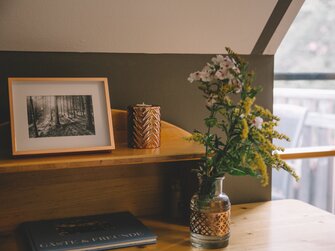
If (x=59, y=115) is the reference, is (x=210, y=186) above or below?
below

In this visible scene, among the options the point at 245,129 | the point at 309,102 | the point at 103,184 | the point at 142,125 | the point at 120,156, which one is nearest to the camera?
the point at 245,129

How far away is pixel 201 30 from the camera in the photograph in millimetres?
1664

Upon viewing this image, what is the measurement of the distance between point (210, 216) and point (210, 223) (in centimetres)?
2

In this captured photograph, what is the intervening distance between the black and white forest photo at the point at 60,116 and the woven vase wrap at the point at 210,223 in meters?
0.41

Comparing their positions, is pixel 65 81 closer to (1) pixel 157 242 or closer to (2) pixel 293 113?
(1) pixel 157 242

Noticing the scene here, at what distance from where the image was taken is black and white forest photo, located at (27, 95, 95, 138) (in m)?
1.41

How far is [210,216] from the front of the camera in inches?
55.6

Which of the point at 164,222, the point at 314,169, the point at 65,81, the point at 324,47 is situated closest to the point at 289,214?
the point at 164,222

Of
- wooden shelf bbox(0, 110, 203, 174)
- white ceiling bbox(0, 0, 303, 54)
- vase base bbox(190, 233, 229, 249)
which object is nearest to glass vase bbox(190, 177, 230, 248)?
vase base bbox(190, 233, 229, 249)

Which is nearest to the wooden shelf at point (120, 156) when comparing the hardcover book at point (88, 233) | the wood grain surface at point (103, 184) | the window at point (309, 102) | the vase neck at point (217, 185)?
the wood grain surface at point (103, 184)

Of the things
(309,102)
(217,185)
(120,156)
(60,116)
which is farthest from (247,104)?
(309,102)

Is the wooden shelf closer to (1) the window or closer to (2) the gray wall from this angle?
(2) the gray wall

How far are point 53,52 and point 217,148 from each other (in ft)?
2.00

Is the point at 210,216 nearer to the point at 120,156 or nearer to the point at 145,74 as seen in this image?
the point at 120,156
